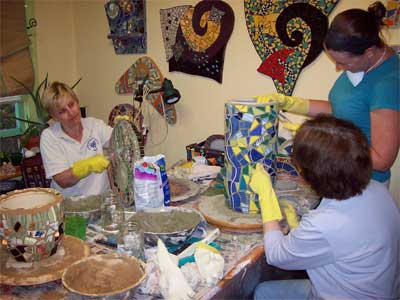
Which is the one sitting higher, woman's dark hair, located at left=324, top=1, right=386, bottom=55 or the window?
woman's dark hair, located at left=324, top=1, right=386, bottom=55

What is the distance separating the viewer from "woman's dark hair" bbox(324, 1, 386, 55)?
144 centimetres

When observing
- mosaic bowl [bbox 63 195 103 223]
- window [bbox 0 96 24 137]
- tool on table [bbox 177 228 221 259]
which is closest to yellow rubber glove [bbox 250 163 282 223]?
tool on table [bbox 177 228 221 259]

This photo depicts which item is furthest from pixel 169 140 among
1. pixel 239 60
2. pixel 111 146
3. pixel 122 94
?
pixel 111 146

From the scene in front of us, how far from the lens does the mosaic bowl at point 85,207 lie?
1394mm

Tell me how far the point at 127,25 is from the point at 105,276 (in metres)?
2.51

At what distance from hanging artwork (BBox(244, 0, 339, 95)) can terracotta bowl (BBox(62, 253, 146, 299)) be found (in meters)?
1.74

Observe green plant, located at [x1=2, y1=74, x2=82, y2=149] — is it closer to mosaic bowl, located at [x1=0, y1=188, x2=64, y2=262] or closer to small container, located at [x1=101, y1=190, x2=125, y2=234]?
small container, located at [x1=101, y1=190, x2=125, y2=234]

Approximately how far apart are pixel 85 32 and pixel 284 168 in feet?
7.73

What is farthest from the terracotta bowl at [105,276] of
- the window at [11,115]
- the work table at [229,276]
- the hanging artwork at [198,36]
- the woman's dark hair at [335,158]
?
the window at [11,115]

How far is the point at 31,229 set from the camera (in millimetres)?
1047

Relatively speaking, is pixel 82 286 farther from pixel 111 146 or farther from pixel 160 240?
pixel 111 146

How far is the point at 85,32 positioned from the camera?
3.49 meters

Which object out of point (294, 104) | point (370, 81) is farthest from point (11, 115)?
point (370, 81)

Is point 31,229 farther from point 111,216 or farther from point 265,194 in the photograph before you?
point 265,194
